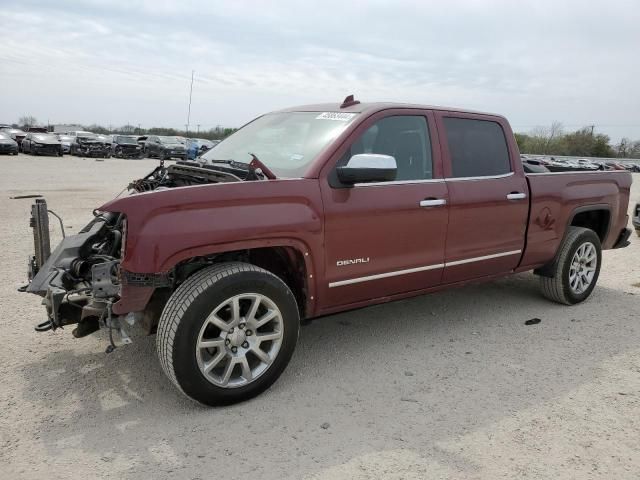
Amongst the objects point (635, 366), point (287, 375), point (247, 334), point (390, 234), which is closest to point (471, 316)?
point (635, 366)

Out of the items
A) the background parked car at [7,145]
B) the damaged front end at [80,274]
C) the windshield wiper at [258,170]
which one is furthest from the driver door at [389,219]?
the background parked car at [7,145]

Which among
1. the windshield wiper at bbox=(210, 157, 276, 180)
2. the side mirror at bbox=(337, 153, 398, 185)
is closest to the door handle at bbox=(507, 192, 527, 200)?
the side mirror at bbox=(337, 153, 398, 185)

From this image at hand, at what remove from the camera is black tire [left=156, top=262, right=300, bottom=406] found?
10.0 feet

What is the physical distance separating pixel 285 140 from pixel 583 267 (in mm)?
3497

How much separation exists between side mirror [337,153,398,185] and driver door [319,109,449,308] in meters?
0.11


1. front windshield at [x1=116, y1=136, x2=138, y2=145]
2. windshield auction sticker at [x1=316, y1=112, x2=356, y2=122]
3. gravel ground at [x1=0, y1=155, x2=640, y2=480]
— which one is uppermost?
windshield auction sticker at [x1=316, y1=112, x2=356, y2=122]

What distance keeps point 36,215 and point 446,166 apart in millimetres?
3083

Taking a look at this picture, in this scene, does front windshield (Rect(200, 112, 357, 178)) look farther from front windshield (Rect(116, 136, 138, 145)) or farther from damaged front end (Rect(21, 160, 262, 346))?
front windshield (Rect(116, 136, 138, 145))

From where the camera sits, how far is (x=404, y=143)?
415 cm

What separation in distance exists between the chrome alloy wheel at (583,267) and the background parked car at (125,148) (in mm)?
31457

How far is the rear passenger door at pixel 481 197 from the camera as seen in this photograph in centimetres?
431

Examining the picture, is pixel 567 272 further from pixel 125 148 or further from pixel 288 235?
pixel 125 148

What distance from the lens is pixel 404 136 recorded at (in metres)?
4.15

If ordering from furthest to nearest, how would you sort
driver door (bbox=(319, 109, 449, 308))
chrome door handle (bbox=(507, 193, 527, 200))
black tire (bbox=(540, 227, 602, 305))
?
black tire (bbox=(540, 227, 602, 305))
chrome door handle (bbox=(507, 193, 527, 200))
driver door (bbox=(319, 109, 449, 308))
